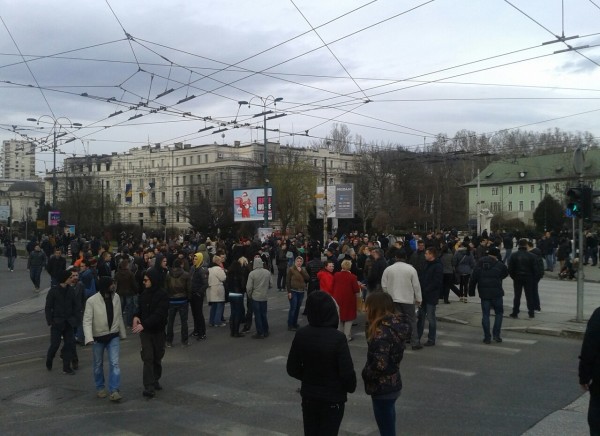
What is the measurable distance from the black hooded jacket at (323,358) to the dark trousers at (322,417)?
6 centimetres

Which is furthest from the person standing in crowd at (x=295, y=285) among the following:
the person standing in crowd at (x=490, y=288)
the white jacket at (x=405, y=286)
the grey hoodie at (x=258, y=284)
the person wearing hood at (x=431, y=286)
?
the person standing in crowd at (x=490, y=288)

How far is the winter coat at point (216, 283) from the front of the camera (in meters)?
12.9

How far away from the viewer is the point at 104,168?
280 ft

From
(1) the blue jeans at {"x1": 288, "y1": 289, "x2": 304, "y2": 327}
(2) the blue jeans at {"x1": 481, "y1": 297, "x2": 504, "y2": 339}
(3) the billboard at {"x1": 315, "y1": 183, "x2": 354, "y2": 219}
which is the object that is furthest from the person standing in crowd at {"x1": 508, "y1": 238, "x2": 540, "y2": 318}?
(3) the billboard at {"x1": 315, "y1": 183, "x2": 354, "y2": 219}

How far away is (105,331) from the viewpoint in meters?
7.84

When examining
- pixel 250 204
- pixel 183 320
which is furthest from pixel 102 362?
pixel 250 204

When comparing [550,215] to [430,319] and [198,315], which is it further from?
[198,315]

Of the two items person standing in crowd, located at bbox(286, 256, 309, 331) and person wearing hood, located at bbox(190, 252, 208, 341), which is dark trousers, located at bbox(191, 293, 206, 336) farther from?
person standing in crowd, located at bbox(286, 256, 309, 331)

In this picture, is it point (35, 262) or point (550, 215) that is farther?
point (550, 215)

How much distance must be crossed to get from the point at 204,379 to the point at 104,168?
268 feet

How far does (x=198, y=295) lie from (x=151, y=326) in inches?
169

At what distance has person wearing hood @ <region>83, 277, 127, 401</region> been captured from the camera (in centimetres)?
772

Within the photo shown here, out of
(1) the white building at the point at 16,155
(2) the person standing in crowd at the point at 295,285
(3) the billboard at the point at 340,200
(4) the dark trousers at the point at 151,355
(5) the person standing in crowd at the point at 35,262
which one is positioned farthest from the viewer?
(3) the billboard at the point at 340,200

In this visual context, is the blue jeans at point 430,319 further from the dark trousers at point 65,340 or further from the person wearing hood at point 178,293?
the dark trousers at point 65,340
